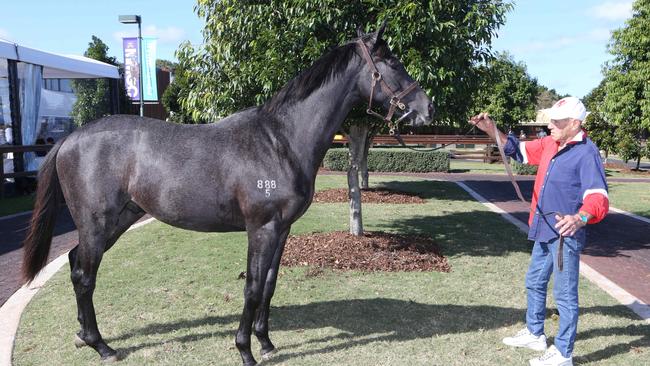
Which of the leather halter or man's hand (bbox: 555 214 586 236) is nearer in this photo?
man's hand (bbox: 555 214 586 236)

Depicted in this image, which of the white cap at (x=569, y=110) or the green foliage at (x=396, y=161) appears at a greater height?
the white cap at (x=569, y=110)

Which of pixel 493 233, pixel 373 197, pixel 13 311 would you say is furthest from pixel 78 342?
pixel 373 197

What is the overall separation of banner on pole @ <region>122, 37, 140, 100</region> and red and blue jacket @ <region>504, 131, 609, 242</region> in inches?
772

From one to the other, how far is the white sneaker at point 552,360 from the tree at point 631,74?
18.6m

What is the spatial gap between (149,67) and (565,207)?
1965cm

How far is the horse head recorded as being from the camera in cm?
405

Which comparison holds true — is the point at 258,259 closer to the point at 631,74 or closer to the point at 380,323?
the point at 380,323

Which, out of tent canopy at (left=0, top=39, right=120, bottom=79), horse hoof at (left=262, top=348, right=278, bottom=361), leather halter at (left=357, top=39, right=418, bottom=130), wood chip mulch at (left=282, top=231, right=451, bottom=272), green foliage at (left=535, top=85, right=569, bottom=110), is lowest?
Answer: horse hoof at (left=262, top=348, right=278, bottom=361)

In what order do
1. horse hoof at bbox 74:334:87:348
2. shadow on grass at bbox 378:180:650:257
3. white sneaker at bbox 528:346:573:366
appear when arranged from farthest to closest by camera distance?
shadow on grass at bbox 378:180:650:257
horse hoof at bbox 74:334:87:348
white sneaker at bbox 528:346:573:366

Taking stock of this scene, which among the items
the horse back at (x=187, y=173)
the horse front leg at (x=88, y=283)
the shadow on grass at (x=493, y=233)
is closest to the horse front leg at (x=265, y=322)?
the horse back at (x=187, y=173)

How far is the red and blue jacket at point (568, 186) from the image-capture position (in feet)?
12.2

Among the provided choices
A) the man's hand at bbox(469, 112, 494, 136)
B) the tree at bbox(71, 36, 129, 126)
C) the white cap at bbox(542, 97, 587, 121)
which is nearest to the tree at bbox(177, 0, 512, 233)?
the man's hand at bbox(469, 112, 494, 136)

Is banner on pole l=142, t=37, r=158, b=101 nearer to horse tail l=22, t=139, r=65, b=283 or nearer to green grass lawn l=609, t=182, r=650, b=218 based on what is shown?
horse tail l=22, t=139, r=65, b=283

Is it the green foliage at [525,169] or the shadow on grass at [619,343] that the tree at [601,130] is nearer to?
the green foliage at [525,169]
